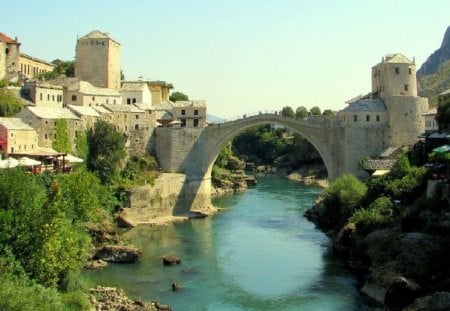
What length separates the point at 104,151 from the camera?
44.7 metres

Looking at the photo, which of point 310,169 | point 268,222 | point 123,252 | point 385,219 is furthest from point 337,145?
point 310,169

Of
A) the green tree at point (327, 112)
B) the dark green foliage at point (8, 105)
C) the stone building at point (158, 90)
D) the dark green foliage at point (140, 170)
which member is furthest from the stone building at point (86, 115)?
the green tree at point (327, 112)

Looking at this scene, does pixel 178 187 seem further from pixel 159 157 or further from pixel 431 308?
pixel 431 308

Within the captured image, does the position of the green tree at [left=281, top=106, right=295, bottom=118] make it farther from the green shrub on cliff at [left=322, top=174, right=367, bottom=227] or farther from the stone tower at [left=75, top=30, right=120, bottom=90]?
the green shrub on cliff at [left=322, top=174, right=367, bottom=227]

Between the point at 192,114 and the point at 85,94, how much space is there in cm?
860

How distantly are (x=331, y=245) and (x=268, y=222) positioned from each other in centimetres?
861

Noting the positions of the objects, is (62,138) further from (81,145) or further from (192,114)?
(192,114)

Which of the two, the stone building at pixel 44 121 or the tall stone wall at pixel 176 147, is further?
the tall stone wall at pixel 176 147

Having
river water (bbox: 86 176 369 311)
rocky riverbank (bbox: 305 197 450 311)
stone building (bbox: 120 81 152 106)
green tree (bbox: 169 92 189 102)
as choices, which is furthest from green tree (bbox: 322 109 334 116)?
rocky riverbank (bbox: 305 197 450 311)

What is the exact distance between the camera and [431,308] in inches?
853

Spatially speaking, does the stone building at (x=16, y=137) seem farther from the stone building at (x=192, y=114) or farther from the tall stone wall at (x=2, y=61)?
the stone building at (x=192, y=114)

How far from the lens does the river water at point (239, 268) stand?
87.2 ft

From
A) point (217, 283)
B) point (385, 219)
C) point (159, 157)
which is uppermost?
point (159, 157)

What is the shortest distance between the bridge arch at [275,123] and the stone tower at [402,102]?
4.81 m
